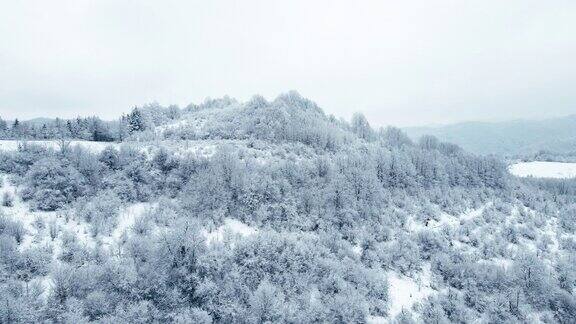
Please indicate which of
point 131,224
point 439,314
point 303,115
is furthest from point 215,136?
point 439,314

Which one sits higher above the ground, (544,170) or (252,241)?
(252,241)

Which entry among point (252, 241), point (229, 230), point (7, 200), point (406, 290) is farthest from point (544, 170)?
point (7, 200)

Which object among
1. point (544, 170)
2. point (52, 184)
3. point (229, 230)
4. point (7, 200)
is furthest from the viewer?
point (544, 170)

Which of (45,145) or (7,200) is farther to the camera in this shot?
(45,145)

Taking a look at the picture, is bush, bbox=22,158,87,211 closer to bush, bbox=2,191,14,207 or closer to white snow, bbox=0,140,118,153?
bush, bbox=2,191,14,207

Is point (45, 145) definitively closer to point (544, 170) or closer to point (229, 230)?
point (229, 230)

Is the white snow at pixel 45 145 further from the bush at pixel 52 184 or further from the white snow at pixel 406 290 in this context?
the white snow at pixel 406 290

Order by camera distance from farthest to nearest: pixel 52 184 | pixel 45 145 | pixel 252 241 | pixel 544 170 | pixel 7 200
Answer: pixel 544 170
pixel 45 145
pixel 52 184
pixel 252 241
pixel 7 200
